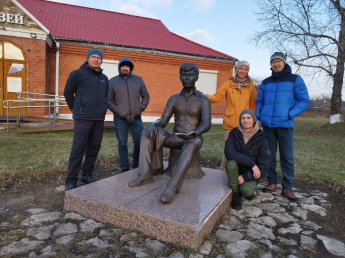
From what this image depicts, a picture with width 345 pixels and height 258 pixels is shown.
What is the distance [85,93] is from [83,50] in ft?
30.4

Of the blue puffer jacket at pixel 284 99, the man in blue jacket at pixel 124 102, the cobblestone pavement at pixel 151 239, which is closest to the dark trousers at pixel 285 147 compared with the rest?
the blue puffer jacket at pixel 284 99

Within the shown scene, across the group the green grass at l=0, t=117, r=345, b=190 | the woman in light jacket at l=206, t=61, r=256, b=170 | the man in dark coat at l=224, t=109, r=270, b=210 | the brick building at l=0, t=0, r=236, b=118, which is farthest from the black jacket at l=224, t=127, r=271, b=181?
the brick building at l=0, t=0, r=236, b=118

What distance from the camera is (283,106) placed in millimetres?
3799

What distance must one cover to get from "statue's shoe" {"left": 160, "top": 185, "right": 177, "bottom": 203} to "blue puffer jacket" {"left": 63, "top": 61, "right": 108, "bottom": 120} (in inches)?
60.6

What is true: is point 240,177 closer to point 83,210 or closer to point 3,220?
point 83,210

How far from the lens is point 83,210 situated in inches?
123

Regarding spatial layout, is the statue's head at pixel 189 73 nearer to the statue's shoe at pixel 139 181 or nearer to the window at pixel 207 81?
the statue's shoe at pixel 139 181

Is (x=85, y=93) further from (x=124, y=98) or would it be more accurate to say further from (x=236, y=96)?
(x=236, y=96)

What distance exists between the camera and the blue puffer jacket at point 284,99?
3760mm

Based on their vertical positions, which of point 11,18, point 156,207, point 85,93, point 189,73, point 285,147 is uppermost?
point 11,18

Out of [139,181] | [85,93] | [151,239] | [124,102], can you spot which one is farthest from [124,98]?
[151,239]

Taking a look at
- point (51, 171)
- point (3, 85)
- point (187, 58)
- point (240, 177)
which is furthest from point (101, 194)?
point (187, 58)

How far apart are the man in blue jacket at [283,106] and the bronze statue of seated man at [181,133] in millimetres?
876

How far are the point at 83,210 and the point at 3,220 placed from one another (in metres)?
0.84
